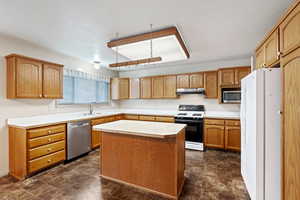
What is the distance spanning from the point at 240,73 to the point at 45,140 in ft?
15.3

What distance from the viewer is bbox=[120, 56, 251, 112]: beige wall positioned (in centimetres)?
415

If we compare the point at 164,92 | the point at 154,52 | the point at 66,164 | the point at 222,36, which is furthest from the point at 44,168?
the point at 222,36

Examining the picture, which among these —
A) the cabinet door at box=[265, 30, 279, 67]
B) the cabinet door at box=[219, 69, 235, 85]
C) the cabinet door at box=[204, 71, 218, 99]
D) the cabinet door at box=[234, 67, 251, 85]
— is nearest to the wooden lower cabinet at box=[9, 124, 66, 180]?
the cabinet door at box=[265, 30, 279, 67]

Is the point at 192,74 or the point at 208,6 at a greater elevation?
the point at 208,6

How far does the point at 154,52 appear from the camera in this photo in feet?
10.7

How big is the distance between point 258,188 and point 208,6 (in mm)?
2187

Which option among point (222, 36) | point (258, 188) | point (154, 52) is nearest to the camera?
point (258, 188)

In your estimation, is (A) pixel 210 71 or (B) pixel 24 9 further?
(A) pixel 210 71

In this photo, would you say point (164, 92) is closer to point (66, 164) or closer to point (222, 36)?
point (222, 36)

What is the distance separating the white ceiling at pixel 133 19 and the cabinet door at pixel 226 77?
34.6 inches

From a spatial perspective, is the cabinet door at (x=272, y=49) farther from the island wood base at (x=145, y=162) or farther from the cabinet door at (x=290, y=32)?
the island wood base at (x=145, y=162)

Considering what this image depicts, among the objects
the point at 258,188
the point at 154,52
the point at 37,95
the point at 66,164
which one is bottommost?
the point at 66,164

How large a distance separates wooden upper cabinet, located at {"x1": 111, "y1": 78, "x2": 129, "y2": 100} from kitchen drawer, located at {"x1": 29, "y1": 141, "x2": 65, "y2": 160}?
259 centimetres

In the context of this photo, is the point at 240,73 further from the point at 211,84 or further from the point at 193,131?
the point at 193,131
